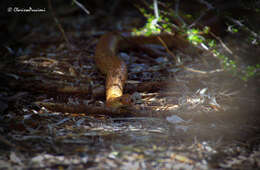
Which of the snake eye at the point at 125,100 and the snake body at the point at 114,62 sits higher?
the snake body at the point at 114,62

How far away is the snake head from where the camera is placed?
2.40 metres

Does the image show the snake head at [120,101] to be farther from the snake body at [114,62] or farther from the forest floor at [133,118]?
the forest floor at [133,118]

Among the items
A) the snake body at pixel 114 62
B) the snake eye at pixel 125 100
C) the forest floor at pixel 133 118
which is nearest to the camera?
the forest floor at pixel 133 118

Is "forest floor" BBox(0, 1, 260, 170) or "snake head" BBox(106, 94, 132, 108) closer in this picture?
"forest floor" BBox(0, 1, 260, 170)

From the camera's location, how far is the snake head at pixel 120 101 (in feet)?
7.88

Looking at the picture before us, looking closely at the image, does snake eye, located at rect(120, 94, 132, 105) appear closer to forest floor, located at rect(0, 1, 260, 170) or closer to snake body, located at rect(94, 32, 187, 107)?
snake body, located at rect(94, 32, 187, 107)

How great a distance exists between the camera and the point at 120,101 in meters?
2.42

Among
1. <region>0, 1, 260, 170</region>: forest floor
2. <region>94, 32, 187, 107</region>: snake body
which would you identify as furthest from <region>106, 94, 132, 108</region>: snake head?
<region>0, 1, 260, 170</region>: forest floor

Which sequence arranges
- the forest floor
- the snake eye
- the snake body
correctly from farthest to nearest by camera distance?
the snake body → the snake eye → the forest floor

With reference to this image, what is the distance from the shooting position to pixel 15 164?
5.41 feet

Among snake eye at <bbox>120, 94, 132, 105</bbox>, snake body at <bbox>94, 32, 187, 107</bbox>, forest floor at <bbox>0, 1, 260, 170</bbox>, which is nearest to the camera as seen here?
forest floor at <bbox>0, 1, 260, 170</bbox>

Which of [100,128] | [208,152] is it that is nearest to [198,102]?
[208,152]

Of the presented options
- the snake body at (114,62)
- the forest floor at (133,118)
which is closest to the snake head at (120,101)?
the snake body at (114,62)

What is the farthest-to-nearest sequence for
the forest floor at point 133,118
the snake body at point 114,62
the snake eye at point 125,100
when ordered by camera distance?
the snake body at point 114,62, the snake eye at point 125,100, the forest floor at point 133,118
